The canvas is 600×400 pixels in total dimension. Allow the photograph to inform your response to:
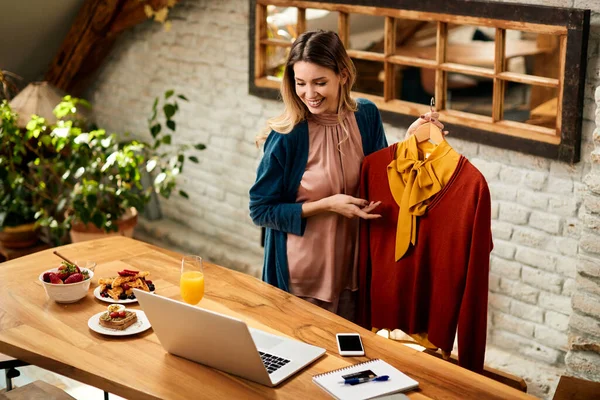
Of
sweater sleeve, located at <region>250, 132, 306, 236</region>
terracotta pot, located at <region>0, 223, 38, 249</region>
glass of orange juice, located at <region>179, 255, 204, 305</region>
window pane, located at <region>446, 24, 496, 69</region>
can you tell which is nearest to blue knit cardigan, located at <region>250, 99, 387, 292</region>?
sweater sleeve, located at <region>250, 132, 306, 236</region>

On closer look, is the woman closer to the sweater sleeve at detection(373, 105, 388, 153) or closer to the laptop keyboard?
the sweater sleeve at detection(373, 105, 388, 153)

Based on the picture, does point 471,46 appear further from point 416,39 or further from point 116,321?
point 116,321

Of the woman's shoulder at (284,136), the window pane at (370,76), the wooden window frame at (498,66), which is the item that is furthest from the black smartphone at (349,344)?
the window pane at (370,76)

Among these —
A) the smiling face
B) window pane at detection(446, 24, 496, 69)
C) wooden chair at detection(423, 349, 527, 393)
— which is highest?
window pane at detection(446, 24, 496, 69)

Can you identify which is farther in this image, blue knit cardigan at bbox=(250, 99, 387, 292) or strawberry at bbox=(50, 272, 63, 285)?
blue knit cardigan at bbox=(250, 99, 387, 292)

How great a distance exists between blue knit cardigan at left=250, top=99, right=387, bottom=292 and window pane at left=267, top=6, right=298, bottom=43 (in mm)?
1984

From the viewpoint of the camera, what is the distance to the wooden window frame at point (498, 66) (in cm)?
303

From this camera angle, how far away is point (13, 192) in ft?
15.1

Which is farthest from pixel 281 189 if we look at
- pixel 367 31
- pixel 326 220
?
pixel 367 31

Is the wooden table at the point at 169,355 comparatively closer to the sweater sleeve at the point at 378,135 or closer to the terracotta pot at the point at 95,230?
the sweater sleeve at the point at 378,135

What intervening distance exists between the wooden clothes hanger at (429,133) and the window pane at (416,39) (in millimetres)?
3004

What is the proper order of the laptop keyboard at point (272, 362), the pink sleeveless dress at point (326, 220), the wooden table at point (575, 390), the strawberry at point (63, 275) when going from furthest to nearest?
1. the pink sleeveless dress at point (326, 220)
2. the strawberry at point (63, 275)
3. the wooden table at point (575, 390)
4. the laptop keyboard at point (272, 362)

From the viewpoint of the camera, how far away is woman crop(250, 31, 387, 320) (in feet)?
8.21

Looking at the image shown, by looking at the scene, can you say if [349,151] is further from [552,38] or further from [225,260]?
[552,38]
